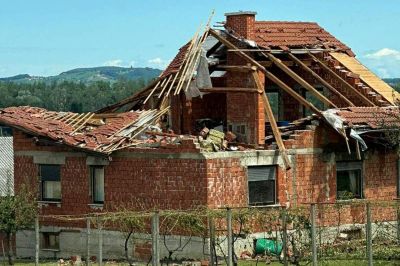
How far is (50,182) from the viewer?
3747cm

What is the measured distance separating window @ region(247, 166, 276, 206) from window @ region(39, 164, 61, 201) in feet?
23.0

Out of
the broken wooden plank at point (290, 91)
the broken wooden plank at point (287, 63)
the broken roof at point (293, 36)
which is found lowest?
the broken wooden plank at point (290, 91)

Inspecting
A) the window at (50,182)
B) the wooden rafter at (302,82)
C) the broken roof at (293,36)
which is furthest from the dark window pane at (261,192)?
the window at (50,182)

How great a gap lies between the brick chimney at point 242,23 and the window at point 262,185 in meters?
5.67

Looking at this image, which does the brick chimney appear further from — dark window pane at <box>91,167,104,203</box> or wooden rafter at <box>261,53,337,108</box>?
dark window pane at <box>91,167,104,203</box>

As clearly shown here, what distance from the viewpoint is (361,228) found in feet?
120

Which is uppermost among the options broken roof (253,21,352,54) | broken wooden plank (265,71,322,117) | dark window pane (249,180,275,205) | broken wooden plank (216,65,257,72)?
Result: broken roof (253,21,352,54)

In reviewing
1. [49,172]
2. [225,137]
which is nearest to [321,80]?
[225,137]

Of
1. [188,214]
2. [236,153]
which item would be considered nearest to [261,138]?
[236,153]

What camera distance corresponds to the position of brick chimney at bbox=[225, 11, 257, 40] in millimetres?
37969

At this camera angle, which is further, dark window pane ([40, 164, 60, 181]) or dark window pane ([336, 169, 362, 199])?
dark window pane ([40, 164, 60, 181])

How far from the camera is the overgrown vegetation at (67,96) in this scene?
13738 cm

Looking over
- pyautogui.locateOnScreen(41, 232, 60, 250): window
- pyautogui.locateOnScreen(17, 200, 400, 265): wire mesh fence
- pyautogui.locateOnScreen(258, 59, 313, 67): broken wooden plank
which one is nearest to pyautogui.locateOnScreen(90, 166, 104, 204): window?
pyautogui.locateOnScreen(17, 200, 400, 265): wire mesh fence

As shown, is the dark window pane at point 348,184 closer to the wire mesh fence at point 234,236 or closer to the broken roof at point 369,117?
the wire mesh fence at point 234,236
